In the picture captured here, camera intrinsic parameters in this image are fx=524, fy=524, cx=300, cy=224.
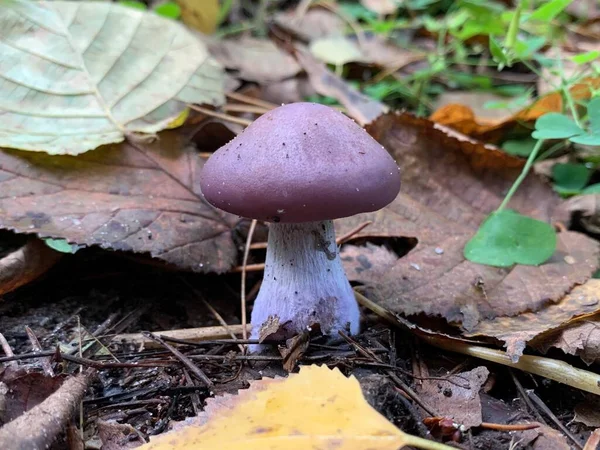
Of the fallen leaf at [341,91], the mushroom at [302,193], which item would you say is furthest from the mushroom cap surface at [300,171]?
the fallen leaf at [341,91]

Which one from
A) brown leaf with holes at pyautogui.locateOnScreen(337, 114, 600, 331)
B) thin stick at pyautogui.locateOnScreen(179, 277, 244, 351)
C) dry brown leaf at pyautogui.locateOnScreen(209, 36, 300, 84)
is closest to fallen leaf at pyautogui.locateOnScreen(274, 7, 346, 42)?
dry brown leaf at pyautogui.locateOnScreen(209, 36, 300, 84)

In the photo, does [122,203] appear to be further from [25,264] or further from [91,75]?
[91,75]

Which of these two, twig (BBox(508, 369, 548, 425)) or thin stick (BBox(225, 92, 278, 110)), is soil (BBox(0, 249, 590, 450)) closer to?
twig (BBox(508, 369, 548, 425))

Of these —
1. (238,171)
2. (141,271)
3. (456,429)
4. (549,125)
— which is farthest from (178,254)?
(549,125)

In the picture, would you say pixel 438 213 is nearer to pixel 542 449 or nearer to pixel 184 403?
pixel 542 449

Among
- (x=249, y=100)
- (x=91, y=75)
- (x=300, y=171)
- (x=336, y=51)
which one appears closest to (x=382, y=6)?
(x=336, y=51)

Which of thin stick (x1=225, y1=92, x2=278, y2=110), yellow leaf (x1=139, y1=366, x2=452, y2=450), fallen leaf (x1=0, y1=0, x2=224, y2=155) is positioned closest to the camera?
yellow leaf (x1=139, y1=366, x2=452, y2=450)
